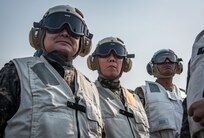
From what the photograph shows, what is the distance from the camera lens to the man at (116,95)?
4336mm

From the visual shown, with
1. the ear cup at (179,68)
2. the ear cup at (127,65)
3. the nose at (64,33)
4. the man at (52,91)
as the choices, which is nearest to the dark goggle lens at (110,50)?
the ear cup at (127,65)

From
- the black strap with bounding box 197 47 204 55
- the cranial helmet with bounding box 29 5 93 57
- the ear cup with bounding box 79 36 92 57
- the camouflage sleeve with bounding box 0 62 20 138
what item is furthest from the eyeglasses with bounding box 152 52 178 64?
the black strap with bounding box 197 47 204 55

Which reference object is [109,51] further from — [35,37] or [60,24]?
[60,24]

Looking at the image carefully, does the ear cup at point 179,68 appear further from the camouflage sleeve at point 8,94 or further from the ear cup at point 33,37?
the camouflage sleeve at point 8,94

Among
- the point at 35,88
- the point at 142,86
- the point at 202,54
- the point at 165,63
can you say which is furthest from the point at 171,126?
the point at 202,54

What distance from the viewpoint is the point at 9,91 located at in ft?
9.39

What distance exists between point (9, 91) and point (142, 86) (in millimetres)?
3824

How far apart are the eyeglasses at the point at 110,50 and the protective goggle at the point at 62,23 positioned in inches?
60.8

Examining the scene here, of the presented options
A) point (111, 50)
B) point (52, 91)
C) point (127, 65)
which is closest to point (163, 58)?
point (127, 65)

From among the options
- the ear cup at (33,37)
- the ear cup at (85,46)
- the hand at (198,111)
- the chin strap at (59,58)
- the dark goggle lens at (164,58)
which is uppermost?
the ear cup at (33,37)

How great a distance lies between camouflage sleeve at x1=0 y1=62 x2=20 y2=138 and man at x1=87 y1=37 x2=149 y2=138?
54.3 inches

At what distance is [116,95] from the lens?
4.89 m

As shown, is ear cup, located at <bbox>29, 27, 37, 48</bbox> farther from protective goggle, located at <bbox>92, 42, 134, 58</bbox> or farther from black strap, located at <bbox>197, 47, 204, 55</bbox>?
black strap, located at <bbox>197, 47, 204, 55</bbox>

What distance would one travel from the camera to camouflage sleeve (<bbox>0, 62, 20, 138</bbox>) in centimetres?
277
